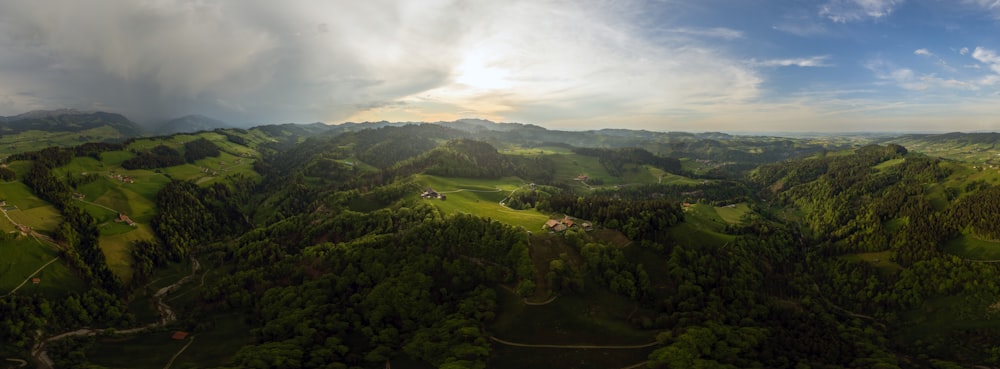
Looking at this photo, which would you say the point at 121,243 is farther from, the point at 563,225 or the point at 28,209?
the point at 563,225

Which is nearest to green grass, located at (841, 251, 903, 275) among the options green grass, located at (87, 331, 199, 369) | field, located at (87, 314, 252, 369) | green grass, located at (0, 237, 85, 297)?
field, located at (87, 314, 252, 369)

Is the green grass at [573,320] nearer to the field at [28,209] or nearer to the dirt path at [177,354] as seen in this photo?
the dirt path at [177,354]

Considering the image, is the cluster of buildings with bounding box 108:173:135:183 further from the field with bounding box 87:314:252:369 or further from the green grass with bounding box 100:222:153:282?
the field with bounding box 87:314:252:369

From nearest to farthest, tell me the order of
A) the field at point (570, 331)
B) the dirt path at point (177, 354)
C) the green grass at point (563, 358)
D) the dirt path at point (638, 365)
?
1. the dirt path at point (638, 365)
2. the green grass at point (563, 358)
3. the field at point (570, 331)
4. the dirt path at point (177, 354)

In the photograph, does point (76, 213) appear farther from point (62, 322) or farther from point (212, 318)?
point (212, 318)

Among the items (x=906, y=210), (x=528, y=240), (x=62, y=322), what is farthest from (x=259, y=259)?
(x=906, y=210)

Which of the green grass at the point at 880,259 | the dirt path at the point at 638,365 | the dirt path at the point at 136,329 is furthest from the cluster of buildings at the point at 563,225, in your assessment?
the dirt path at the point at 136,329

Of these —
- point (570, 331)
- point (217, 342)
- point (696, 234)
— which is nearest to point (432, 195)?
point (217, 342)
